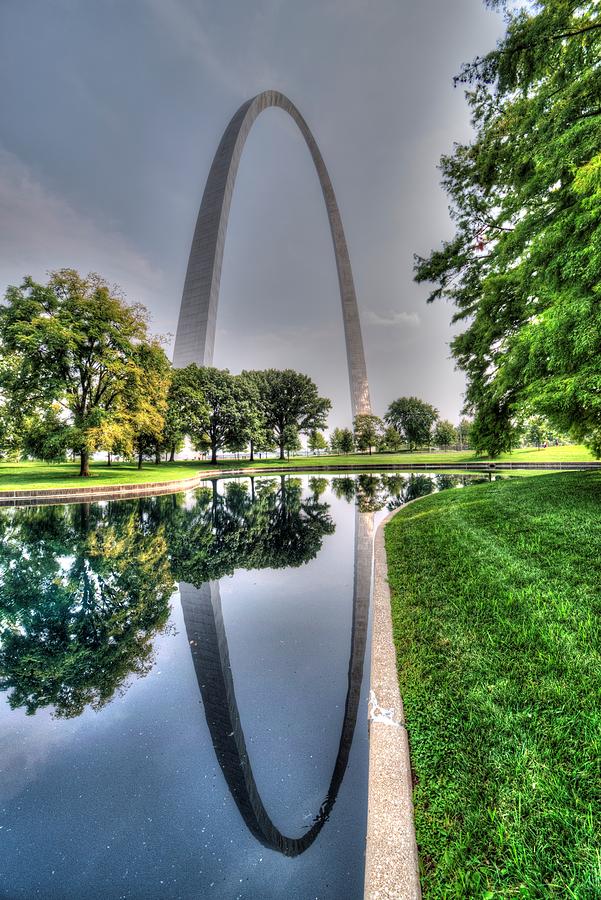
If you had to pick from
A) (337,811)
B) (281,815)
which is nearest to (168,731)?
(281,815)

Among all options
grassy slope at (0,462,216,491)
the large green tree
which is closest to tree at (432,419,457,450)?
the large green tree

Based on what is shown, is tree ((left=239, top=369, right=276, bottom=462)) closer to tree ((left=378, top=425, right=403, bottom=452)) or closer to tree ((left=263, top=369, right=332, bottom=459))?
tree ((left=263, top=369, right=332, bottom=459))

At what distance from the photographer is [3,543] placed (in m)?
8.02

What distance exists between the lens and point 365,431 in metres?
61.6

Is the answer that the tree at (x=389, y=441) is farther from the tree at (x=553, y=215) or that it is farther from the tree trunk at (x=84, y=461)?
the tree at (x=553, y=215)

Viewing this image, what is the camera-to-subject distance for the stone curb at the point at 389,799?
1.50 m

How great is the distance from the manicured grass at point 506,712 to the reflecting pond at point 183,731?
476 millimetres

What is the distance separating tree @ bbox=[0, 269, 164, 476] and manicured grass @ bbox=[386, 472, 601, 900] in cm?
2073

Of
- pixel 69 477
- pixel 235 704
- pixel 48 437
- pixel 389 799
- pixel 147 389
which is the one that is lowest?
pixel 235 704

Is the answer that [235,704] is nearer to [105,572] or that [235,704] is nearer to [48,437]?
[105,572]

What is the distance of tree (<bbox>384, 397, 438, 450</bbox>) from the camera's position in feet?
271

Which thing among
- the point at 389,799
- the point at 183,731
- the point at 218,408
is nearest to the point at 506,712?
the point at 389,799

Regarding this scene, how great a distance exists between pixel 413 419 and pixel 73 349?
74.1 m

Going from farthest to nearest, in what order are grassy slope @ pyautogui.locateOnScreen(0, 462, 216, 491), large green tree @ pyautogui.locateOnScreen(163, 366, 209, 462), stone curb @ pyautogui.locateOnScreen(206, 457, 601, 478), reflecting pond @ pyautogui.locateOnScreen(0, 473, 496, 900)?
large green tree @ pyautogui.locateOnScreen(163, 366, 209, 462), stone curb @ pyautogui.locateOnScreen(206, 457, 601, 478), grassy slope @ pyautogui.locateOnScreen(0, 462, 216, 491), reflecting pond @ pyautogui.locateOnScreen(0, 473, 496, 900)
